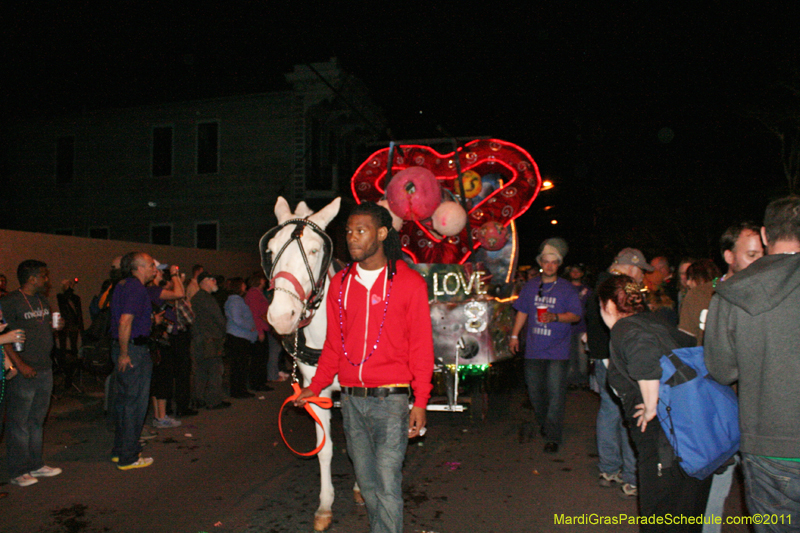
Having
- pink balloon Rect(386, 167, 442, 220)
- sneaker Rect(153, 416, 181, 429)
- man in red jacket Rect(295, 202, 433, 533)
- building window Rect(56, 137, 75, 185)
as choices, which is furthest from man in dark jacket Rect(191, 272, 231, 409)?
building window Rect(56, 137, 75, 185)

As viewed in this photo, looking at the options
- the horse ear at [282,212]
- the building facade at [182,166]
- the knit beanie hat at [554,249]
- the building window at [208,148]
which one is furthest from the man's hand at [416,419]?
the building window at [208,148]

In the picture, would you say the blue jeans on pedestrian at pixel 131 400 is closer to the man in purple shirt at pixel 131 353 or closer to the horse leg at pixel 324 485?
the man in purple shirt at pixel 131 353

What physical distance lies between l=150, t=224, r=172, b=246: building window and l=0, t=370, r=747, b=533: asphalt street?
13.8m

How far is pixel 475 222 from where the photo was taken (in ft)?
28.2

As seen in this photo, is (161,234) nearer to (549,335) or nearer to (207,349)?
(207,349)

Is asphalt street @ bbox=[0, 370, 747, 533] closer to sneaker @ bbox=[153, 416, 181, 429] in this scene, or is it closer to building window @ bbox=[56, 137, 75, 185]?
sneaker @ bbox=[153, 416, 181, 429]

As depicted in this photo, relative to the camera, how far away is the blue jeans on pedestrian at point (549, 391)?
19.0 feet

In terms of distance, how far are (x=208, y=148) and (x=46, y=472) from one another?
54.2ft

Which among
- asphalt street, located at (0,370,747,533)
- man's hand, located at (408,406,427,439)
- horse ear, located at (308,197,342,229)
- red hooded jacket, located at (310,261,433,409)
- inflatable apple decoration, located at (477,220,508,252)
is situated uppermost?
inflatable apple decoration, located at (477,220,508,252)

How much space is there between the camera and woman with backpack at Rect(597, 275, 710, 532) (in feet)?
9.07

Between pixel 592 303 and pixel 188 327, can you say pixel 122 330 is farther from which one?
pixel 592 303

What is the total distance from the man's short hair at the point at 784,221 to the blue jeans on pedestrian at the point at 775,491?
3.37ft

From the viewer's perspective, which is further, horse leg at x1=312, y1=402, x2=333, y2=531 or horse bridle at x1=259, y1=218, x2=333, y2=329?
horse leg at x1=312, y1=402, x2=333, y2=531

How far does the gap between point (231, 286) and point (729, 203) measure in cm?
1851
